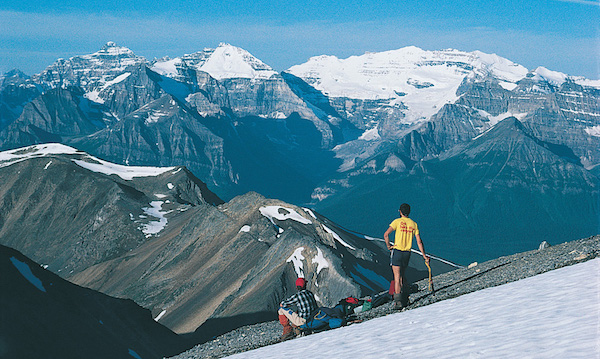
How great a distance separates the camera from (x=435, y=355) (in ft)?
66.6

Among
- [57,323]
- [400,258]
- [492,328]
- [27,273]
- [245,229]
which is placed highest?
[400,258]

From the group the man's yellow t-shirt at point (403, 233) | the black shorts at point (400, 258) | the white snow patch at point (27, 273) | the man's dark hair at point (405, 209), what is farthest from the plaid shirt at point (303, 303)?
the white snow patch at point (27, 273)

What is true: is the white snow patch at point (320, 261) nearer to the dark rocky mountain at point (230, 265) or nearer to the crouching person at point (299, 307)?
the dark rocky mountain at point (230, 265)

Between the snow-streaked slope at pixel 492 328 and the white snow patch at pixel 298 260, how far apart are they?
9067 cm

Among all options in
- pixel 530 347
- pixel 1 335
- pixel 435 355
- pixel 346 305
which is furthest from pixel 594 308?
pixel 1 335

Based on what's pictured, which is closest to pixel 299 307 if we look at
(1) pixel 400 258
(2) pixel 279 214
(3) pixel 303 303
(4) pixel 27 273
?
(3) pixel 303 303

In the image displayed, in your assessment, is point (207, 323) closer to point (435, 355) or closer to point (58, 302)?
point (58, 302)

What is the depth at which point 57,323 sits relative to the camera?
68.9m

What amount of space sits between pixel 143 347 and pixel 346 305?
182 ft

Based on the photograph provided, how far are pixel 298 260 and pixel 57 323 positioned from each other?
62031 millimetres

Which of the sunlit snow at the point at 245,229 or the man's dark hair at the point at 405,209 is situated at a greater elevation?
the man's dark hair at the point at 405,209

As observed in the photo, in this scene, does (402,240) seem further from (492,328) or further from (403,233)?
(492,328)

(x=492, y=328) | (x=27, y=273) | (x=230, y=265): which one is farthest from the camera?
(x=230, y=265)

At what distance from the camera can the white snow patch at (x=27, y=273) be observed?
74.2m
